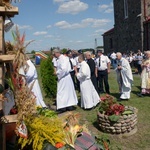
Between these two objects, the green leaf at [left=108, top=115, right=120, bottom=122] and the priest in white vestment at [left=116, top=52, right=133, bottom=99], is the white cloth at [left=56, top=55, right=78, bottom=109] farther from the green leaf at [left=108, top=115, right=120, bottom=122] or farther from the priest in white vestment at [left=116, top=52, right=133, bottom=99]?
the green leaf at [left=108, top=115, right=120, bottom=122]

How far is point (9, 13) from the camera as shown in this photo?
109 inches

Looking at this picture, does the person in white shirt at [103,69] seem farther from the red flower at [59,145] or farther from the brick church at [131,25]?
the brick church at [131,25]

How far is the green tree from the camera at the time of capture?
1002 centimetres

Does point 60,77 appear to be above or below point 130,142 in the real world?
above

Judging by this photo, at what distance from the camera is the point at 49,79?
1001cm

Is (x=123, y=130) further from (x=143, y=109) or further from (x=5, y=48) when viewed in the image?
(x=5, y=48)

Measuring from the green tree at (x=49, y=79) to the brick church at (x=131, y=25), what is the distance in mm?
14725

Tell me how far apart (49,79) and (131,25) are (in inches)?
719

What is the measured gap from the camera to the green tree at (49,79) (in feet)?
32.9

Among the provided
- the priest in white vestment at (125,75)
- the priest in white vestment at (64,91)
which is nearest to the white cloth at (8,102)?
the priest in white vestment at (64,91)

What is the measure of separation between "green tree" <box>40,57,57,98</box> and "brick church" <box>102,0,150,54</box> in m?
14.7

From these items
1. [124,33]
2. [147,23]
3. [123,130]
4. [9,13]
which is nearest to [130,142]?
[123,130]

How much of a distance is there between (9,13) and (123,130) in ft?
12.8

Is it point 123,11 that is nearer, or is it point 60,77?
point 60,77
